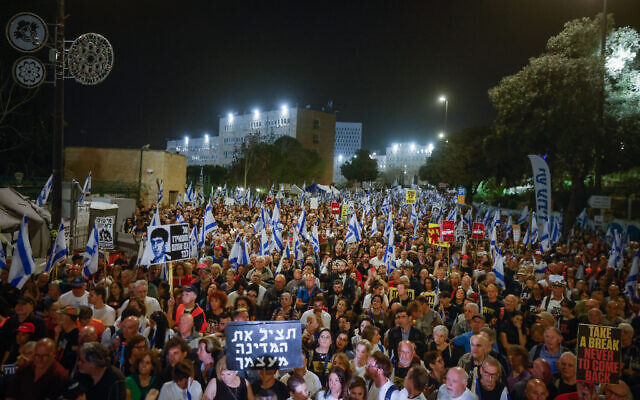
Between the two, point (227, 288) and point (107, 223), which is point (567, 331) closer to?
point (227, 288)

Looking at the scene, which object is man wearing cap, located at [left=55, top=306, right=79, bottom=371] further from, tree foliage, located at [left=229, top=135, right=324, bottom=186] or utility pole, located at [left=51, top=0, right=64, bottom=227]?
tree foliage, located at [left=229, top=135, right=324, bottom=186]

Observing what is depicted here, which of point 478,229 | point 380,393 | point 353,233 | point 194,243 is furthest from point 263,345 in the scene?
point 478,229

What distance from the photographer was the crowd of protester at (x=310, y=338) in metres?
4.27

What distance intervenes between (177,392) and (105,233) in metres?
6.59

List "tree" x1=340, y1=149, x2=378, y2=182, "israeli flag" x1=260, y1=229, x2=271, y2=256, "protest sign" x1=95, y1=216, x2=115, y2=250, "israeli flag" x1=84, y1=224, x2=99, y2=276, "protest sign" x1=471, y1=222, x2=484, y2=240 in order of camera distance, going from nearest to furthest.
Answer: "israeli flag" x1=84, y1=224, x2=99, y2=276
"protest sign" x1=95, y1=216, x2=115, y2=250
"israeli flag" x1=260, y1=229, x2=271, y2=256
"protest sign" x1=471, y1=222, x2=484, y2=240
"tree" x1=340, y1=149, x2=378, y2=182

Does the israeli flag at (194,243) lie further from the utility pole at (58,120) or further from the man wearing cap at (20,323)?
the man wearing cap at (20,323)

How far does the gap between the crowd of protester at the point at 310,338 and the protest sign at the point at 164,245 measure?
0.56 meters

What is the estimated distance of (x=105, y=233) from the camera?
9.89 meters

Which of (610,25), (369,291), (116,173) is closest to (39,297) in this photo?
(369,291)

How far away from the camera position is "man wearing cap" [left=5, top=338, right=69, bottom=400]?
13.6ft

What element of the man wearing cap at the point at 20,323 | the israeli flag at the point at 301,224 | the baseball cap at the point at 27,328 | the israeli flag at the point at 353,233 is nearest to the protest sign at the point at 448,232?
the israeli flag at the point at 353,233

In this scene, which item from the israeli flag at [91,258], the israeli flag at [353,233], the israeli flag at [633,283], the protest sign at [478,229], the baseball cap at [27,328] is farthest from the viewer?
the protest sign at [478,229]

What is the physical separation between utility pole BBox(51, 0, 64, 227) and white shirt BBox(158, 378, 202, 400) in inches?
356

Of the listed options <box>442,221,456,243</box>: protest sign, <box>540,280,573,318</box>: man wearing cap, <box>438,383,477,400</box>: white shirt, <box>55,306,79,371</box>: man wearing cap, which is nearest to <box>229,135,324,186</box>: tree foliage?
<box>442,221,456,243</box>: protest sign
